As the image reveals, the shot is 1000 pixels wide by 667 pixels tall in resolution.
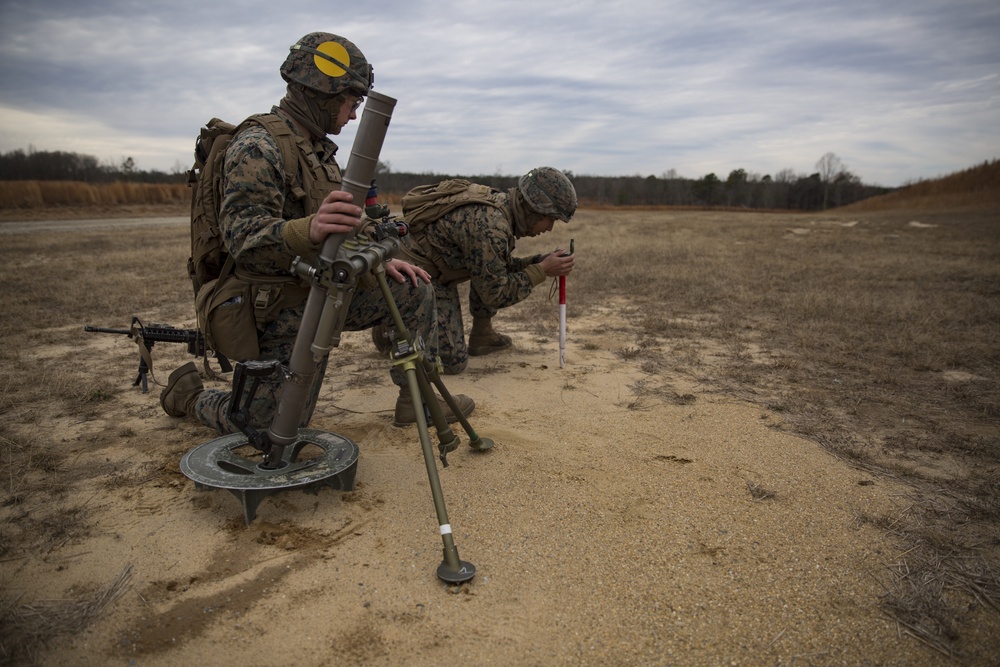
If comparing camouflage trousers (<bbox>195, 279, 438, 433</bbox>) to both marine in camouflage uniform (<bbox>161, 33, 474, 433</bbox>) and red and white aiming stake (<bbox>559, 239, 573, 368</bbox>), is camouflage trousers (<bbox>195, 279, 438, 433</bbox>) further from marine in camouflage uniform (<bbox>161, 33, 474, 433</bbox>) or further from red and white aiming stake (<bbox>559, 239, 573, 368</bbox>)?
red and white aiming stake (<bbox>559, 239, 573, 368</bbox>)

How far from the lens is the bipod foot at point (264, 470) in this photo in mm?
2865

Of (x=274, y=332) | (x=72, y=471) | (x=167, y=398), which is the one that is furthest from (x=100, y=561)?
(x=167, y=398)

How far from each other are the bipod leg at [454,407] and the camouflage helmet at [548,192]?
190cm

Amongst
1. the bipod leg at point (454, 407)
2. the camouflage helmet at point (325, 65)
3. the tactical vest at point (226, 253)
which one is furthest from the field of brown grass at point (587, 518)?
the camouflage helmet at point (325, 65)

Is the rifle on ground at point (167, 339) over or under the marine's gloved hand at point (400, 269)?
under

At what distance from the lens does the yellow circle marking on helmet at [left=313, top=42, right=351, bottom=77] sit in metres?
3.09

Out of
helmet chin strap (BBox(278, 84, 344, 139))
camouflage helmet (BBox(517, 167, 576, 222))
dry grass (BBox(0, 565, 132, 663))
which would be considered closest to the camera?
dry grass (BBox(0, 565, 132, 663))

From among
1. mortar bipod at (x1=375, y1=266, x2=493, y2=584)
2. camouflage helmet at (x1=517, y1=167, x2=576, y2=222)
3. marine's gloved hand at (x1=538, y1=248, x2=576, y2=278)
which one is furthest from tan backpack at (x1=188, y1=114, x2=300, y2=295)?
marine's gloved hand at (x1=538, y1=248, x2=576, y2=278)

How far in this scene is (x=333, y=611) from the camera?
2.38m

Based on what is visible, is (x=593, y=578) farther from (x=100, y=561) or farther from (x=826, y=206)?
(x=826, y=206)

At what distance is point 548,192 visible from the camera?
4.80 m

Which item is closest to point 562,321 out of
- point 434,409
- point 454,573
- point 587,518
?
point 587,518

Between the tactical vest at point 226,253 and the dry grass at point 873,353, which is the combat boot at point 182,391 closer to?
the tactical vest at point 226,253

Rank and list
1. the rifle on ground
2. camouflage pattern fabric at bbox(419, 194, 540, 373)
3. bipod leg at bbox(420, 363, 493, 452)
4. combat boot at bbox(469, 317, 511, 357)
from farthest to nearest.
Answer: combat boot at bbox(469, 317, 511, 357) < camouflage pattern fabric at bbox(419, 194, 540, 373) < the rifle on ground < bipod leg at bbox(420, 363, 493, 452)
